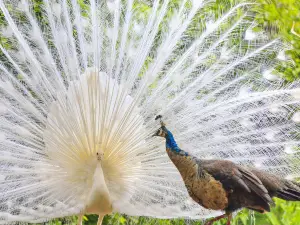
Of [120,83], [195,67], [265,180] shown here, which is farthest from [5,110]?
[265,180]

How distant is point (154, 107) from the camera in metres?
2.35

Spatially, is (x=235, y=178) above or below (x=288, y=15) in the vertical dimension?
below

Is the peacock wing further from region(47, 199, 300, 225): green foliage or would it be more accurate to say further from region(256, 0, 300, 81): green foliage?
region(256, 0, 300, 81): green foliage

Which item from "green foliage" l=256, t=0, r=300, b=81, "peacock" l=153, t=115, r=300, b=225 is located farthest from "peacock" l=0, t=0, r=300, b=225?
"green foliage" l=256, t=0, r=300, b=81

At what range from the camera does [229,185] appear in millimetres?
1754

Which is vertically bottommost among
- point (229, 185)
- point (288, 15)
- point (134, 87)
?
point (229, 185)

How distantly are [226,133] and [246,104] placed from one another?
154 mm

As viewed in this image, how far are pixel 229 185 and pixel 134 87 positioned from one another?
76 cm

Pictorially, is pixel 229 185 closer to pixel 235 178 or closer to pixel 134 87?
pixel 235 178

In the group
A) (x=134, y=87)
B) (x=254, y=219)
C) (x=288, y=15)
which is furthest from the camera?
(x=288, y=15)

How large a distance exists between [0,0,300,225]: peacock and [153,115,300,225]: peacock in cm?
40

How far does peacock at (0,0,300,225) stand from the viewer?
225 centimetres

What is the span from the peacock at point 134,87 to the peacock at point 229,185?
0.40 m

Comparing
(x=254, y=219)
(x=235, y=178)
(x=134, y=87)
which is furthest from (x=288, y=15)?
(x=235, y=178)
